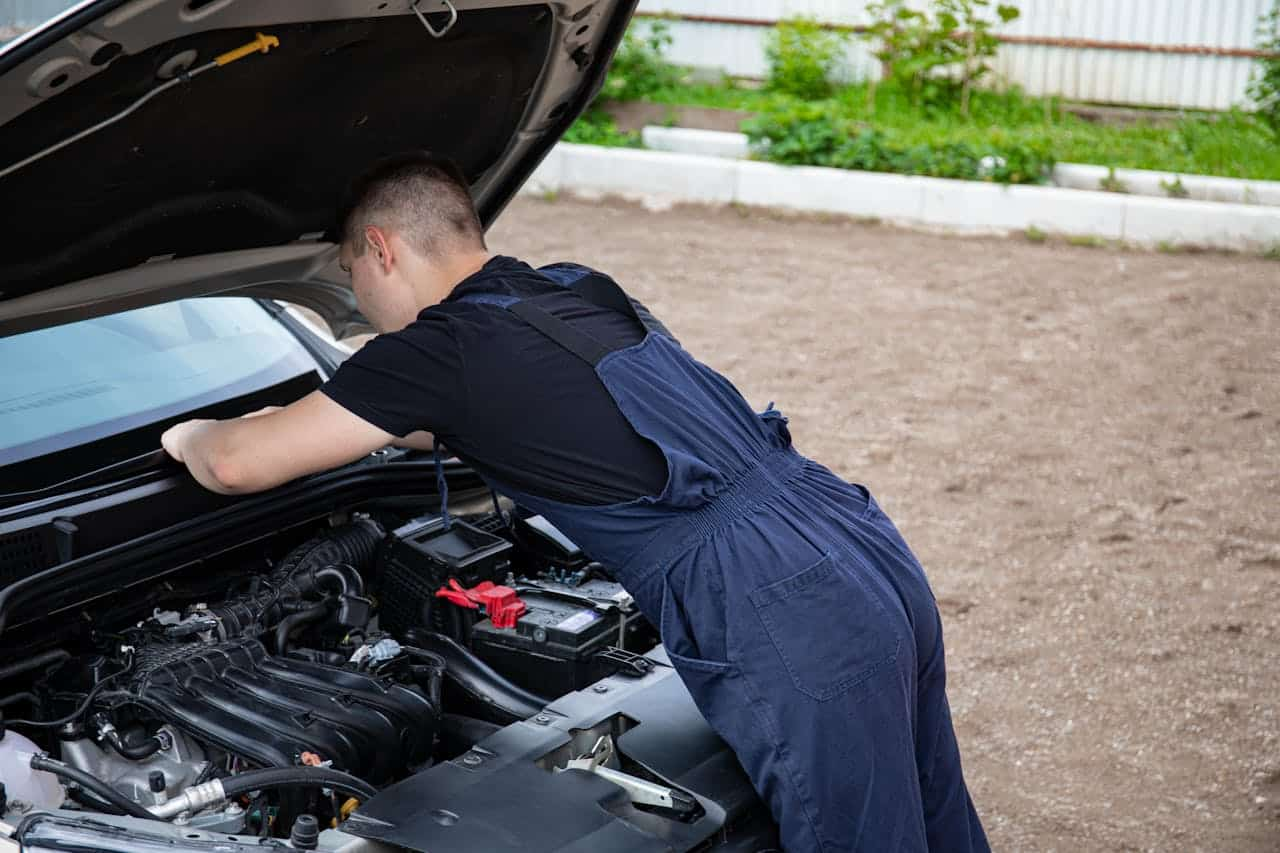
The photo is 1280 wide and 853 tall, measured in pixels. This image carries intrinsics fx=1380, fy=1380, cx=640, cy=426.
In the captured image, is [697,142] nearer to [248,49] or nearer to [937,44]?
[937,44]

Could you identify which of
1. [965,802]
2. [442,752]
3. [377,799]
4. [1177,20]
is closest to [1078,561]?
[965,802]

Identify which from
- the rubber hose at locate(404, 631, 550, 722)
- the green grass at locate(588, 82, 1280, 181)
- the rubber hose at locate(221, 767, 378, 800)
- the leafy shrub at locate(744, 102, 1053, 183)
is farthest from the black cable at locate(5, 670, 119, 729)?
the green grass at locate(588, 82, 1280, 181)

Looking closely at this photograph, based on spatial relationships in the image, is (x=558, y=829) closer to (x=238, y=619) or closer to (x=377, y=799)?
(x=377, y=799)

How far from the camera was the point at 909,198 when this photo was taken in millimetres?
9312

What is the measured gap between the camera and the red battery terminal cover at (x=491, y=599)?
2768mm

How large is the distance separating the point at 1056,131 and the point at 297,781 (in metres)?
9.18

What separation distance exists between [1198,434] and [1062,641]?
211cm

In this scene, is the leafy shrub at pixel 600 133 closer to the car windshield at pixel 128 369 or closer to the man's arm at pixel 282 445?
the car windshield at pixel 128 369

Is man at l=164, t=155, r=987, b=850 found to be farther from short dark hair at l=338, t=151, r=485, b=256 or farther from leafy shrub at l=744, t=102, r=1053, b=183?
leafy shrub at l=744, t=102, r=1053, b=183

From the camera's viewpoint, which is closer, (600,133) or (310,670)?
(310,670)

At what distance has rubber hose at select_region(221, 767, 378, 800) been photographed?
87.7 inches

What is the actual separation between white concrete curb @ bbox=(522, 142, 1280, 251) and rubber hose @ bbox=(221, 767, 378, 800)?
7648mm

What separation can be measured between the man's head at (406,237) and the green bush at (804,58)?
879 cm

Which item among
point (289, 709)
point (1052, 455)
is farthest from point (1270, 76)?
point (289, 709)
